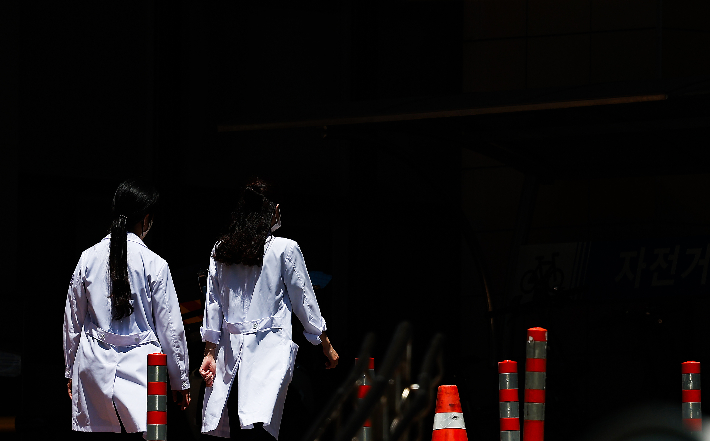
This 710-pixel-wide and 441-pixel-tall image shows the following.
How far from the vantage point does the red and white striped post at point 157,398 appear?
17.0ft

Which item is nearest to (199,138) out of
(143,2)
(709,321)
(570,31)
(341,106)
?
(143,2)

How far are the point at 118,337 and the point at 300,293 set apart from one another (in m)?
1.01

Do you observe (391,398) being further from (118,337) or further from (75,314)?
(75,314)

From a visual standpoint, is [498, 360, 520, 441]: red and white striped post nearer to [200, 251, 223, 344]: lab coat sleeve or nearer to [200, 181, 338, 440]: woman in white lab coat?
[200, 181, 338, 440]: woman in white lab coat

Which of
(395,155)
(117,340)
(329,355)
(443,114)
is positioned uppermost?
(443,114)

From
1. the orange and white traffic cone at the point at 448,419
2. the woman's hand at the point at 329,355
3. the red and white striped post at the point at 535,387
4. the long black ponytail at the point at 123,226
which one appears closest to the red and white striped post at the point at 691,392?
the red and white striped post at the point at 535,387

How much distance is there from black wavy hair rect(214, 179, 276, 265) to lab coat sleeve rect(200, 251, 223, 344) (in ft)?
0.42

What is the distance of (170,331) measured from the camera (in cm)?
555

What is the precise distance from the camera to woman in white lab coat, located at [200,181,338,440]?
5.87 meters

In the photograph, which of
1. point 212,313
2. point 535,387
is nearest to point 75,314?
point 212,313

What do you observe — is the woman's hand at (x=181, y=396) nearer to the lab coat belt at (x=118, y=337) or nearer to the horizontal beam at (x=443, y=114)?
the lab coat belt at (x=118, y=337)

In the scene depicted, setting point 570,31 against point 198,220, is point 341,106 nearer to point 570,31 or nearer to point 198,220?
point 198,220

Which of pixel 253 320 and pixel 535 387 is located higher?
pixel 253 320

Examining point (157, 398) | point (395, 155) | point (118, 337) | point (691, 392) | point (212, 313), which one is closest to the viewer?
point (157, 398)
